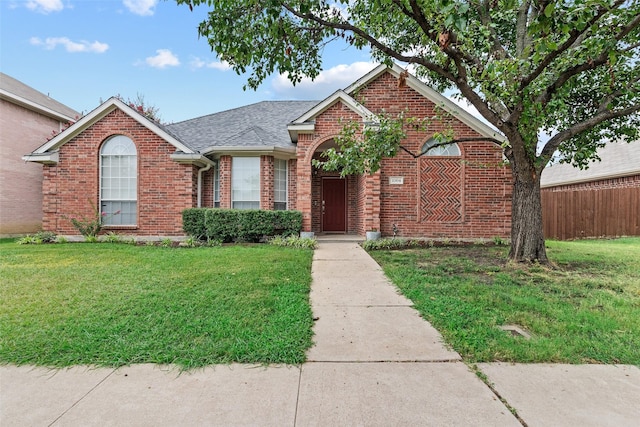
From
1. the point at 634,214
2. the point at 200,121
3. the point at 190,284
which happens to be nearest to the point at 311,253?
the point at 190,284

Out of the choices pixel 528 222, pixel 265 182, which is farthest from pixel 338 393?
pixel 265 182

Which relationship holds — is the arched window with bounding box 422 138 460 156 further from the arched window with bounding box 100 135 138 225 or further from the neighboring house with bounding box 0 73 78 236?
the neighboring house with bounding box 0 73 78 236

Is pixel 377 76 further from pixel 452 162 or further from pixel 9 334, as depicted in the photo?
pixel 9 334

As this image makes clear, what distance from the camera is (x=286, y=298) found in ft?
14.4

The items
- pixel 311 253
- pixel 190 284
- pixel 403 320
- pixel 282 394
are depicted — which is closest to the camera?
pixel 282 394

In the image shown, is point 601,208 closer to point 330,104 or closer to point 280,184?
point 330,104

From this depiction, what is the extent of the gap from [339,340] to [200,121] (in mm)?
14268

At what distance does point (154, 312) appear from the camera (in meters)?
3.78

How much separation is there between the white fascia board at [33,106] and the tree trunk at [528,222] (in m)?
18.4

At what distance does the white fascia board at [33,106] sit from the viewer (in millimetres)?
12414

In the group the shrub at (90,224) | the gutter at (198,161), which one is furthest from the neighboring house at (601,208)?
the shrub at (90,224)

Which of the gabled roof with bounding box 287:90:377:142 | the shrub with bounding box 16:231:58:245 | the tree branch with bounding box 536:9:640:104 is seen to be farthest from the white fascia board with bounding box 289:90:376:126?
the shrub with bounding box 16:231:58:245

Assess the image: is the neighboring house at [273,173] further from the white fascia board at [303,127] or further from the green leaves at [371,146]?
the green leaves at [371,146]

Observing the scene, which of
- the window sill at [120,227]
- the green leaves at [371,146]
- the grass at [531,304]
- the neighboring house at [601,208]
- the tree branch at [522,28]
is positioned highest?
the tree branch at [522,28]
